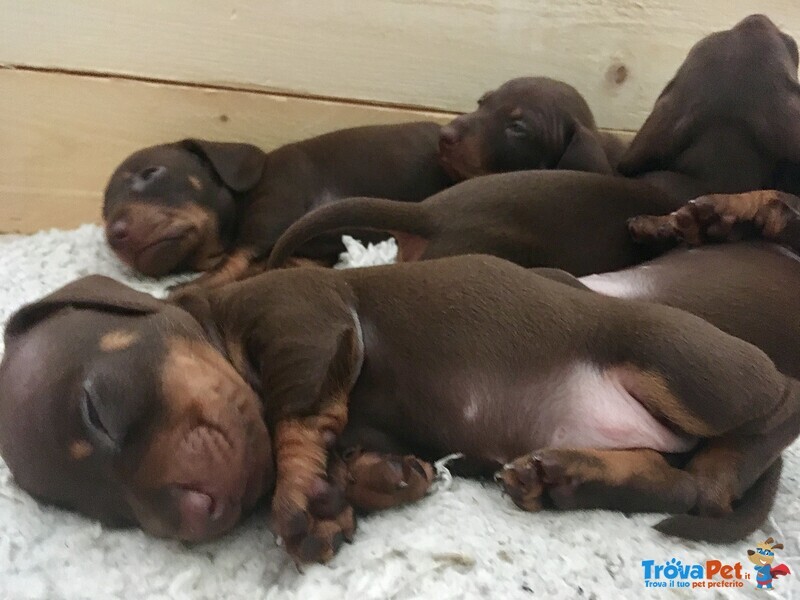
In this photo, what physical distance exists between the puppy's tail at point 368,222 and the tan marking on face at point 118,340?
64 centimetres

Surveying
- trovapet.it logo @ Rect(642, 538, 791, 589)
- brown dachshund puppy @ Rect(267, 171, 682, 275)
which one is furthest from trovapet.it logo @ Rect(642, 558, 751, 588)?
brown dachshund puppy @ Rect(267, 171, 682, 275)

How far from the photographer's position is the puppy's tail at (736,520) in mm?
1516

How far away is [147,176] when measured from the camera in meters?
2.90

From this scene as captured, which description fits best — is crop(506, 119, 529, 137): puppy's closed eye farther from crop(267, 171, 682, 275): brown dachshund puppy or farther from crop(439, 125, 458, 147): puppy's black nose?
crop(267, 171, 682, 275): brown dachshund puppy

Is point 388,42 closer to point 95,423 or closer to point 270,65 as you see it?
point 270,65

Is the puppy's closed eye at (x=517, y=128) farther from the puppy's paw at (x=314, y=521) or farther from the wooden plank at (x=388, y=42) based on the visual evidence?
the puppy's paw at (x=314, y=521)

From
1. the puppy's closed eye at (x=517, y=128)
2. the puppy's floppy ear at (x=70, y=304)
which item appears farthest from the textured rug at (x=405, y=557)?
the puppy's closed eye at (x=517, y=128)

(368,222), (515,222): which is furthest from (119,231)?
(515,222)

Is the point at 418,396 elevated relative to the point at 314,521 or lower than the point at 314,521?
elevated

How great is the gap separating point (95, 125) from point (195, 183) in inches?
17.4

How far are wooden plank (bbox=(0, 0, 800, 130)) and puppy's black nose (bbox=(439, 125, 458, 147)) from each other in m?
0.33

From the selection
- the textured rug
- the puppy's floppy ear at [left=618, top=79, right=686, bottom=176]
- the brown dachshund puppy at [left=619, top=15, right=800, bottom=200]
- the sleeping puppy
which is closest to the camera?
the textured rug

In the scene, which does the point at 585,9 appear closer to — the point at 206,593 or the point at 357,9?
the point at 357,9

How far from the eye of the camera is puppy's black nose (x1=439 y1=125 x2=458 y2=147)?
2.88 m
